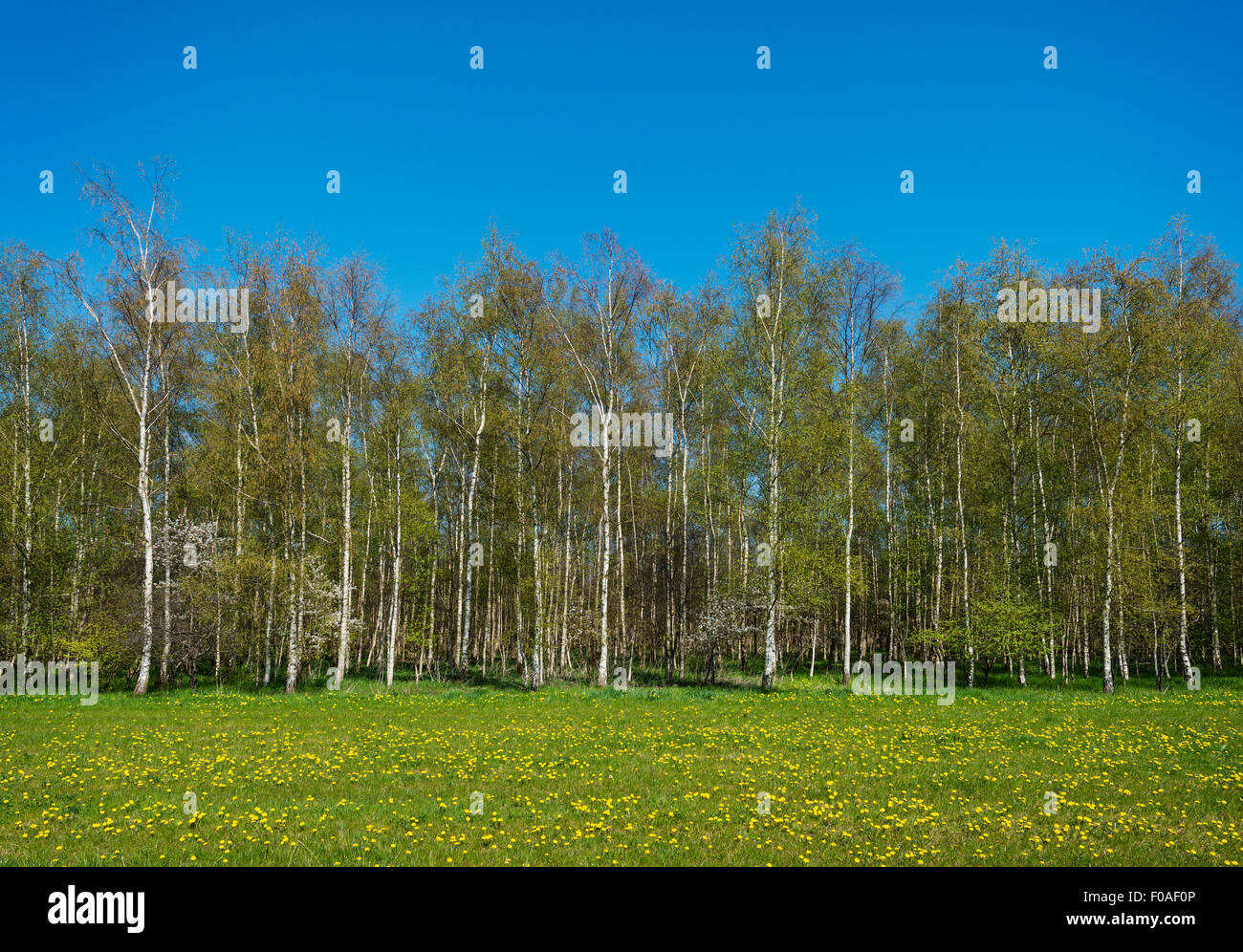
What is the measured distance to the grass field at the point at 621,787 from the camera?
8508mm

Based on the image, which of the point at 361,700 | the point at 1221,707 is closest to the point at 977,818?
the point at 1221,707

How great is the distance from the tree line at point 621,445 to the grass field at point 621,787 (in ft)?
32.4

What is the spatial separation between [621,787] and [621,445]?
23049 mm

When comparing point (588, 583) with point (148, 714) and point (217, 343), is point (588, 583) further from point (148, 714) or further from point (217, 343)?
point (148, 714)

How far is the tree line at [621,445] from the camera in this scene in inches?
1130

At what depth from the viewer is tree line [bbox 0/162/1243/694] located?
2870cm

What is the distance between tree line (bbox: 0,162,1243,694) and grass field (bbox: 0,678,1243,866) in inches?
388

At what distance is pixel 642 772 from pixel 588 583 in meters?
41.4

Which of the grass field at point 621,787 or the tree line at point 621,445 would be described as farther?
the tree line at point 621,445

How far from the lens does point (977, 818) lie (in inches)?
387

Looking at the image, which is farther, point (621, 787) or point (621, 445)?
point (621, 445)

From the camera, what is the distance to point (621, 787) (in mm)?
11609
